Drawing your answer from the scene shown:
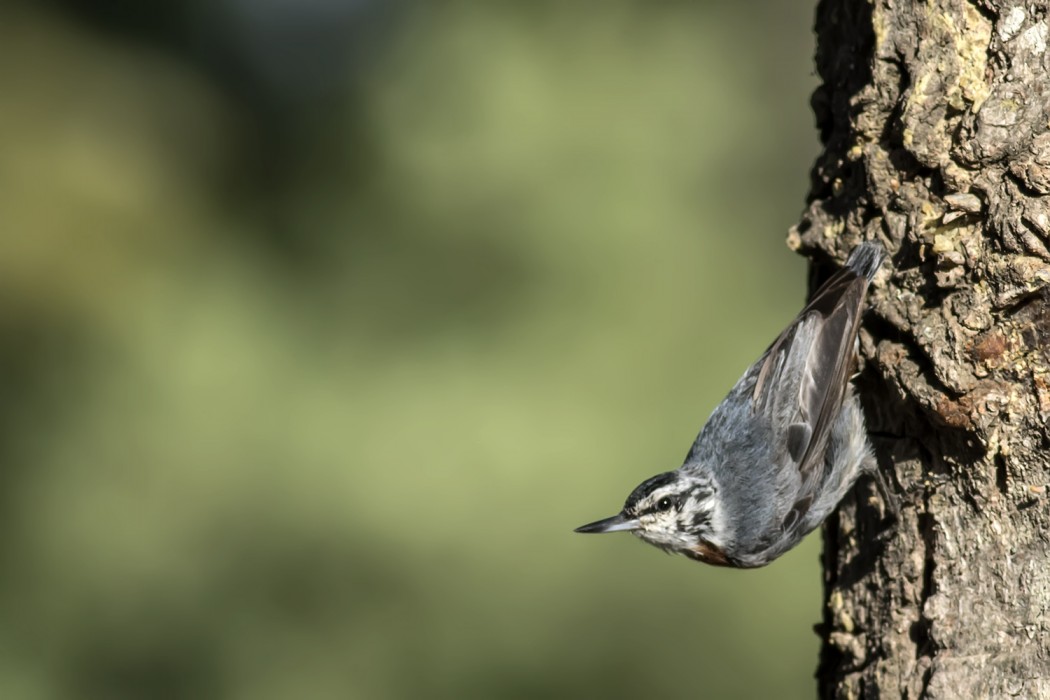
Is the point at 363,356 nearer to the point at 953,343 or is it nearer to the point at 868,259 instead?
the point at 868,259

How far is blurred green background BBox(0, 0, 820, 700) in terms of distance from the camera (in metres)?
5.22

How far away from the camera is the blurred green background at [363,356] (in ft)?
17.1

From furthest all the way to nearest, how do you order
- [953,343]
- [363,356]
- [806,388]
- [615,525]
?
[363,356] → [615,525] → [806,388] → [953,343]

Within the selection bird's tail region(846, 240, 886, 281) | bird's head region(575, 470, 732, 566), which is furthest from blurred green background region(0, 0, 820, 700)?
bird's tail region(846, 240, 886, 281)

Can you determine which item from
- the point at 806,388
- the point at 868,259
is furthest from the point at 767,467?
the point at 868,259

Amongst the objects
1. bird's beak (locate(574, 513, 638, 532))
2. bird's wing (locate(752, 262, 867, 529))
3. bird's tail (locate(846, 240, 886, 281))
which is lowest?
bird's beak (locate(574, 513, 638, 532))

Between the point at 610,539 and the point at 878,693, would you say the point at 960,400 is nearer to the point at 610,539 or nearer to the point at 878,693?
the point at 878,693

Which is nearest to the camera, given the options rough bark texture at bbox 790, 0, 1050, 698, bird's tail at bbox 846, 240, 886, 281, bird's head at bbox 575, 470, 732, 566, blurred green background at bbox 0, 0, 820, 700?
rough bark texture at bbox 790, 0, 1050, 698

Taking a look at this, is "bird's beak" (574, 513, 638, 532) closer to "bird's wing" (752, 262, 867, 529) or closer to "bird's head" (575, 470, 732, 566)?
"bird's head" (575, 470, 732, 566)

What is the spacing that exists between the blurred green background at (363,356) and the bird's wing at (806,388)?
5.84 feet

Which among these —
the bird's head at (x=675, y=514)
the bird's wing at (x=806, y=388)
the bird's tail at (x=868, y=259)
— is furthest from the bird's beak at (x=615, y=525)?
the bird's tail at (x=868, y=259)

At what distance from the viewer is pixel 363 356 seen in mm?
5473

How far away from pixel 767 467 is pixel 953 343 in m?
0.90

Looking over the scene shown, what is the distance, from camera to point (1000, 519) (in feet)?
8.85
